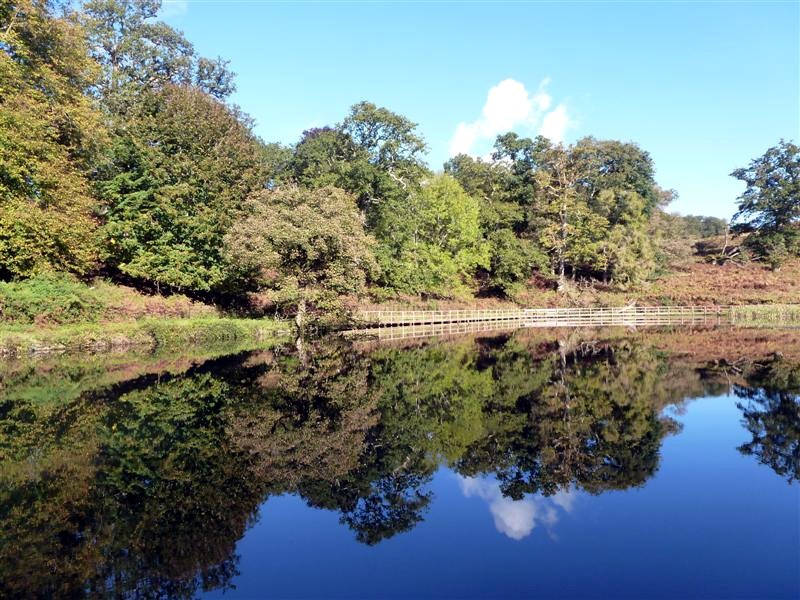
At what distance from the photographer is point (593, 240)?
6166 cm

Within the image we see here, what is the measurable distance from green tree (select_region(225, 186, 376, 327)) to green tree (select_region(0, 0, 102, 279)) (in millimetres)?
8808

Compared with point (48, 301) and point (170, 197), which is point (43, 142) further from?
point (48, 301)

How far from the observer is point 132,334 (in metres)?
29.3

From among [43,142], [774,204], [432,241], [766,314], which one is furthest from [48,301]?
[774,204]

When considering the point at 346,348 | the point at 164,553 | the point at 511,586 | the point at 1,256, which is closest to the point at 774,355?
the point at 346,348

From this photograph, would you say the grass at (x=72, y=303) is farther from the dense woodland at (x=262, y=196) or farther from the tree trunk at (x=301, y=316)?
the tree trunk at (x=301, y=316)

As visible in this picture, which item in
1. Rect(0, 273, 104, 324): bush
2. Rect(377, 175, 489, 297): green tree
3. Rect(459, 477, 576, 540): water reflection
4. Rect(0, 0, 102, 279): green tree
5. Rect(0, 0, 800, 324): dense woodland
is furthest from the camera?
Rect(377, 175, 489, 297): green tree

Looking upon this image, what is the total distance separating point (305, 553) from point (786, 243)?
250 feet

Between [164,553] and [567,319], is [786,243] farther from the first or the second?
[164,553]

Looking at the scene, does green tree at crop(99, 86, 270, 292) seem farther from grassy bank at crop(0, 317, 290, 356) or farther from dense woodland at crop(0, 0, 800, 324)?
grassy bank at crop(0, 317, 290, 356)

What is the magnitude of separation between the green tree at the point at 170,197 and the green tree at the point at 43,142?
7.28 ft

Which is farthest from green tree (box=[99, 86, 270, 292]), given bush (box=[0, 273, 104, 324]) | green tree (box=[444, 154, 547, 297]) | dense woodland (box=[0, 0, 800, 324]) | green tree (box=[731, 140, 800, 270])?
green tree (box=[731, 140, 800, 270])

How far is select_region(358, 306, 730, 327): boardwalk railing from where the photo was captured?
157ft

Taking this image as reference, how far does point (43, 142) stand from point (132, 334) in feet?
36.3
